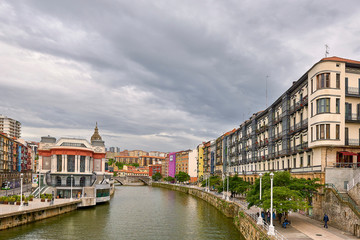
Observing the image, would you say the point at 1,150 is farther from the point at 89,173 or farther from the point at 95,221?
the point at 95,221

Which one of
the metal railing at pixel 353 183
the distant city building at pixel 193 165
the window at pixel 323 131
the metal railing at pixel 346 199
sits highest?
the window at pixel 323 131

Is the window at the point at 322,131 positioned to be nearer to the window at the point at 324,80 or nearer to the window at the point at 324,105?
the window at the point at 324,105

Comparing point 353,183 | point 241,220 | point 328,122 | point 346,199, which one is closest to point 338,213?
point 346,199

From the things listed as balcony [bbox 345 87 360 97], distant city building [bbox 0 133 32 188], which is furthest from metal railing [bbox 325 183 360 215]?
distant city building [bbox 0 133 32 188]

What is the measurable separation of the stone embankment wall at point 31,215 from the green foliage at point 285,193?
34.0 meters

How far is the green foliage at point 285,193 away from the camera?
32656mm

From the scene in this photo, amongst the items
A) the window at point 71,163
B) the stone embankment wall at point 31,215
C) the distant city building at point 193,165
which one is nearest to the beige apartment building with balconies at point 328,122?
the stone embankment wall at point 31,215

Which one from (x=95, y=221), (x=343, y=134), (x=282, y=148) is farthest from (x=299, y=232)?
(x=95, y=221)

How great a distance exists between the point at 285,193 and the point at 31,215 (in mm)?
40020

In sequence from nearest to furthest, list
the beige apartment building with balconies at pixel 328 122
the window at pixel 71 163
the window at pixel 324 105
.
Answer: the beige apartment building with balconies at pixel 328 122
the window at pixel 324 105
the window at pixel 71 163

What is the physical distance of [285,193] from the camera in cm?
3288

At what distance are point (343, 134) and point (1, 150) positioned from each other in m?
105

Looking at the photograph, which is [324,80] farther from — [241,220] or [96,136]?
[96,136]

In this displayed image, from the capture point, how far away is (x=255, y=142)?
79438 millimetres
